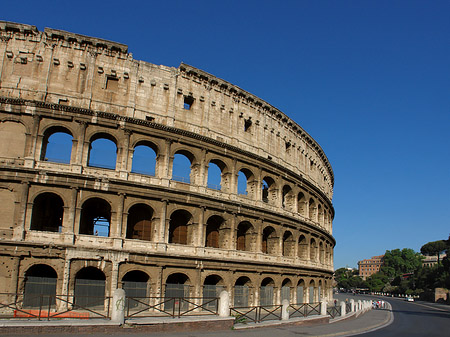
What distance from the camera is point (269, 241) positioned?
33.6 meters

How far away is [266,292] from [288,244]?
623 centimetres

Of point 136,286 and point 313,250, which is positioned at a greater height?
point 313,250

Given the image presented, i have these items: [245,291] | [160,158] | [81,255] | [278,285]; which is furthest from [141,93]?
[278,285]

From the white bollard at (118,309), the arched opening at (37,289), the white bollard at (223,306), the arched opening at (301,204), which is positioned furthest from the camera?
the arched opening at (301,204)

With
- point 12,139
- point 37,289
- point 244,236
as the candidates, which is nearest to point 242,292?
point 244,236

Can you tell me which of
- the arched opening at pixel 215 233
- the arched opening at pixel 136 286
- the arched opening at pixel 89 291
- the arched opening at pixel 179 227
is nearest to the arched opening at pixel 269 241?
the arched opening at pixel 215 233

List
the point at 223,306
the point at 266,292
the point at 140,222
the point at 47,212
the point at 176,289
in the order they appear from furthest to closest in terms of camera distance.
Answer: the point at 266,292
the point at 140,222
the point at 176,289
the point at 47,212
the point at 223,306

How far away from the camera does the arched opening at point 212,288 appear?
26.8 metres

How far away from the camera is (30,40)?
81.2ft

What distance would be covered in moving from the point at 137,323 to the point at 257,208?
53.7 feet

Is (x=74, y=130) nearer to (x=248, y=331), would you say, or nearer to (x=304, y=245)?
(x=248, y=331)

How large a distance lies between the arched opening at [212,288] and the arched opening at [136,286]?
399cm

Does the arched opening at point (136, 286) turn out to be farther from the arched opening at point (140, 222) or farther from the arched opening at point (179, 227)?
the arched opening at point (179, 227)

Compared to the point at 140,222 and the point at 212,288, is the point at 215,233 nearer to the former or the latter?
the point at 212,288
